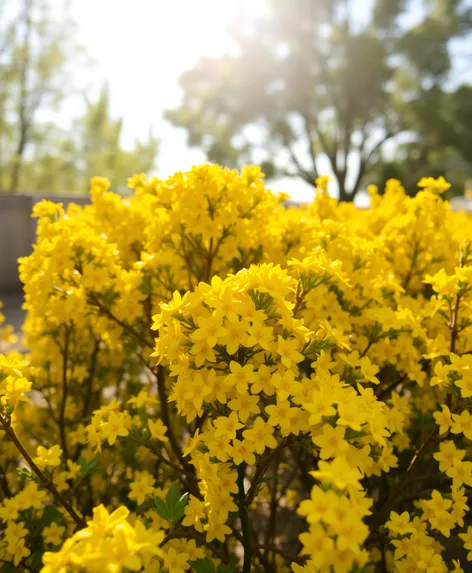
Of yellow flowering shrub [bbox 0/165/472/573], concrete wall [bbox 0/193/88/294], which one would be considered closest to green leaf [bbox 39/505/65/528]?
yellow flowering shrub [bbox 0/165/472/573]

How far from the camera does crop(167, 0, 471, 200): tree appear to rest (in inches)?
746

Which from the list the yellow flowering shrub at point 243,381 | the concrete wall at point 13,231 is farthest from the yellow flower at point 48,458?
the concrete wall at point 13,231

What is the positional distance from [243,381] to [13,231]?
1146 centimetres

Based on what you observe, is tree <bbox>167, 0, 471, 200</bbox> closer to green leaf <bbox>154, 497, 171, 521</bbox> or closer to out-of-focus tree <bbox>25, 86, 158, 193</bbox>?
out-of-focus tree <bbox>25, 86, 158, 193</bbox>

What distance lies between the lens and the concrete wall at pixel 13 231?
11039 mm

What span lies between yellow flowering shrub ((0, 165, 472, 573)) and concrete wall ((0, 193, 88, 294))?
30.5ft

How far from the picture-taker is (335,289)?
193cm

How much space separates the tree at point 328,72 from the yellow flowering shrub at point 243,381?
18066 millimetres

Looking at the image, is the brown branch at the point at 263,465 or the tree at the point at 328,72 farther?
the tree at the point at 328,72

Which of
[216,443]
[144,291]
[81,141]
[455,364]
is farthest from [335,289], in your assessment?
[81,141]

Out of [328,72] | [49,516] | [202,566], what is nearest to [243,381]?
[202,566]

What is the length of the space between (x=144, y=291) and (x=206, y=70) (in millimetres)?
21087

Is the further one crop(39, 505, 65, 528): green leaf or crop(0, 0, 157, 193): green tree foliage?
crop(0, 0, 157, 193): green tree foliage

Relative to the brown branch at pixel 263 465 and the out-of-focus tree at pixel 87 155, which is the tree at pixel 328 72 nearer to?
the out-of-focus tree at pixel 87 155
